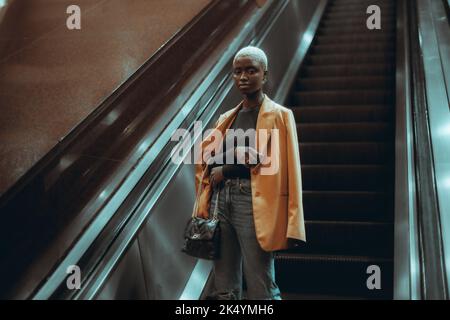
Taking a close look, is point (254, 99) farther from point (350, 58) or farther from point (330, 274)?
point (350, 58)

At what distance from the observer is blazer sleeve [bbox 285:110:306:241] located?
105 inches

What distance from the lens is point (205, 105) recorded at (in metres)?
4.43

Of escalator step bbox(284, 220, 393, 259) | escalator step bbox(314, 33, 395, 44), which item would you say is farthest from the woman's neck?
escalator step bbox(314, 33, 395, 44)

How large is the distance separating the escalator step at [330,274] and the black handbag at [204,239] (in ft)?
4.40

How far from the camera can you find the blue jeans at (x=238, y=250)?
2.82 meters

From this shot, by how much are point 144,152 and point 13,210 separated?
79 centimetres

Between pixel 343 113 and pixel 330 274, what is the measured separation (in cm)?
232

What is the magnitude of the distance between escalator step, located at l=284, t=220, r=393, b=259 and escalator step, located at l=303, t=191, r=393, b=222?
0.85ft

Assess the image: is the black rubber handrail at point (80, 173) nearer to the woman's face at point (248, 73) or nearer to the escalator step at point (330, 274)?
the woman's face at point (248, 73)

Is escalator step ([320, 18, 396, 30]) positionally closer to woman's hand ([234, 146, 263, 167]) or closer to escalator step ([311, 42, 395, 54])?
escalator step ([311, 42, 395, 54])

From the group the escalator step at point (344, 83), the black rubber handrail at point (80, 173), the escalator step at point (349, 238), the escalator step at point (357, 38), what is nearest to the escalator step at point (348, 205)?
the escalator step at point (349, 238)

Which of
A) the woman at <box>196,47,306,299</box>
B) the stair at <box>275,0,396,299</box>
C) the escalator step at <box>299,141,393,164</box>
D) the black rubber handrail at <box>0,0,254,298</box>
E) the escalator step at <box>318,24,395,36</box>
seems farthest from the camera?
the escalator step at <box>318,24,395,36</box>

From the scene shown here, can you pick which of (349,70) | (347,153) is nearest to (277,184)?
(347,153)

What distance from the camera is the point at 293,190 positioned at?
2742 millimetres
